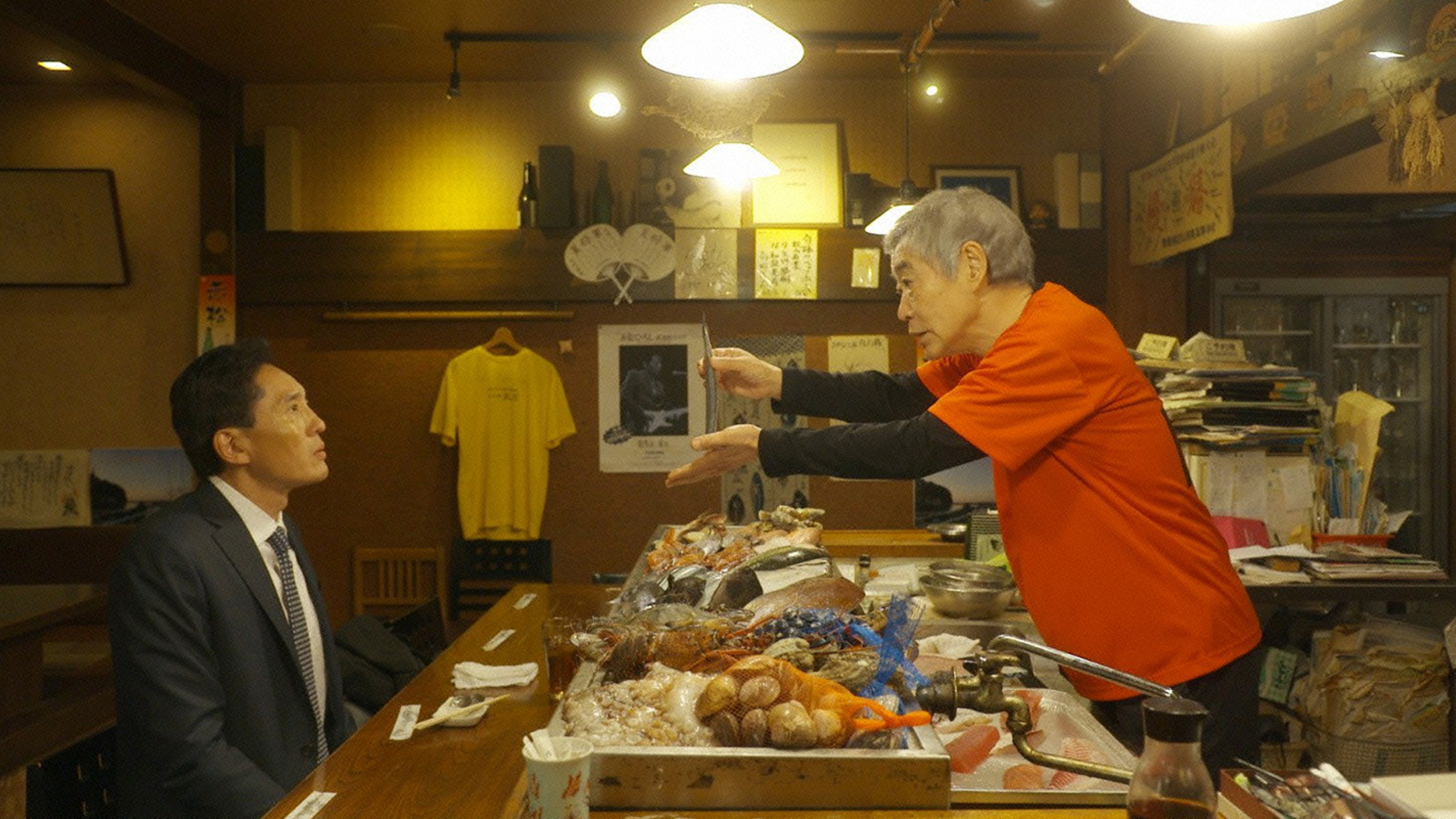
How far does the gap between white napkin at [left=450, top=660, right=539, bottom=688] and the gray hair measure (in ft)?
4.36

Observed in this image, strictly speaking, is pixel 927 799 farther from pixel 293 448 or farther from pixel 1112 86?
pixel 1112 86

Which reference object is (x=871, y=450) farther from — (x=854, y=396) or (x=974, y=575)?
Result: (x=974, y=575)

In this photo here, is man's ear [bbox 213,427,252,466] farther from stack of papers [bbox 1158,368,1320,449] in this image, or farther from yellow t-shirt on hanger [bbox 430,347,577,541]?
yellow t-shirt on hanger [bbox 430,347,577,541]

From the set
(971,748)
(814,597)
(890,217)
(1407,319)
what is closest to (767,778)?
(971,748)

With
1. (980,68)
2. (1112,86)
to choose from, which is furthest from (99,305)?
(1112,86)

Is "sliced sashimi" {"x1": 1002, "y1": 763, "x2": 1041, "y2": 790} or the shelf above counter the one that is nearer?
→ "sliced sashimi" {"x1": 1002, "y1": 763, "x2": 1041, "y2": 790}

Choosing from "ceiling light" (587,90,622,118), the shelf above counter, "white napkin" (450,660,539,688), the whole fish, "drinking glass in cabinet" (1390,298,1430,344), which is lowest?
"white napkin" (450,660,539,688)

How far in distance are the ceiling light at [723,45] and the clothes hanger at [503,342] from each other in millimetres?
3620

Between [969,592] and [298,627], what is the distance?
1.67m

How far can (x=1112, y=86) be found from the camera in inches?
239

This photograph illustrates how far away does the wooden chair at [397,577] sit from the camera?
6.26 m

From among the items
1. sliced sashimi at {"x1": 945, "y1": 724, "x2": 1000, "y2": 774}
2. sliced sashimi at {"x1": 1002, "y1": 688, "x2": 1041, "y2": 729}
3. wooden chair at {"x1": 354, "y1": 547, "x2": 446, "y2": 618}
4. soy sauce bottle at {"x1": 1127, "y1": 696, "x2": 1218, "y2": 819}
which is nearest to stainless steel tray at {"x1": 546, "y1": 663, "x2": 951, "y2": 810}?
sliced sashimi at {"x1": 945, "y1": 724, "x2": 1000, "y2": 774}

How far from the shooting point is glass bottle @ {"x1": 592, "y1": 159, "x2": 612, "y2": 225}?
6.09m

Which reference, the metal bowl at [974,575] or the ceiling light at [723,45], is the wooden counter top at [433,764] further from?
the ceiling light at [723,45]
